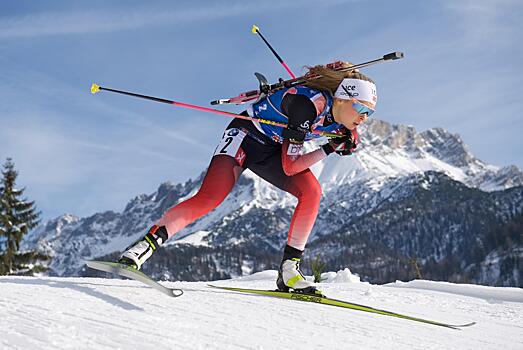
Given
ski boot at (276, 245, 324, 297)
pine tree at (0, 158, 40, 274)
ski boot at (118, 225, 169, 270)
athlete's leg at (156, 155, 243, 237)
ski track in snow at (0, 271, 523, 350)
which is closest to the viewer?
ski track in snow at (0, 271, 523, 350)

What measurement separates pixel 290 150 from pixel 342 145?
0.44m

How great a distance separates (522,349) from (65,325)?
278 centimetres

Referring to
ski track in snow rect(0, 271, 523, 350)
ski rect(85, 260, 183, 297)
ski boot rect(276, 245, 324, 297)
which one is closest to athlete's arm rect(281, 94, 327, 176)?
ski boot rect(276, 245, 324, 297)

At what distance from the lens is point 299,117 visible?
4172 mm

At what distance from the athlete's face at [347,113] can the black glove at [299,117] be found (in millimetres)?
248

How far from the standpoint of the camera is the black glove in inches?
164

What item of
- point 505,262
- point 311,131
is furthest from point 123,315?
point 505,262

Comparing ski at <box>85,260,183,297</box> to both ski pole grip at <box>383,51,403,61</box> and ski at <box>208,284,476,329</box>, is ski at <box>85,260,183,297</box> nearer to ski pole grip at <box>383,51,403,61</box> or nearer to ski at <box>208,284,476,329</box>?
ski at <box>208,284,476,329</box>

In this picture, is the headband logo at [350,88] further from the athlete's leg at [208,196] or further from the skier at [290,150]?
the athlete's leg at [208,196]

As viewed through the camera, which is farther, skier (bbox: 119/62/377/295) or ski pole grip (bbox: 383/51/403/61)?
ski pole grip (bbox: 383/51/403/61)

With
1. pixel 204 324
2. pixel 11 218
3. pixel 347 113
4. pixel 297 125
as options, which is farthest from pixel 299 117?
pixel 11 218

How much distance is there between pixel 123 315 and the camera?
110 inches

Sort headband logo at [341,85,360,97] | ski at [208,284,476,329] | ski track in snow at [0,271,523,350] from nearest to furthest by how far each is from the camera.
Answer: ski track in snow at [0,271,523,350] → ski at [208,284,476,329] → headband logo at [341,85,360,97]

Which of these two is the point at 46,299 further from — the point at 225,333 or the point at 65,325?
the point at 225,333
